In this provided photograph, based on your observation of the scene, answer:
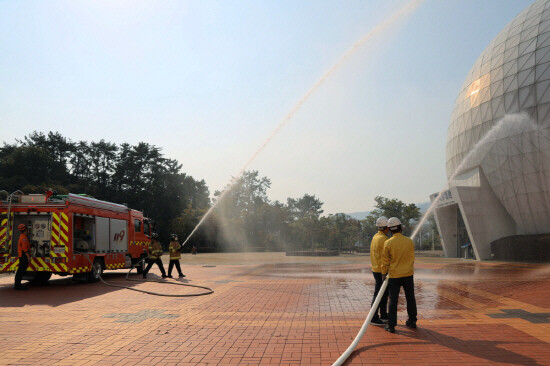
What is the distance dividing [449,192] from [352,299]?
24630 mm

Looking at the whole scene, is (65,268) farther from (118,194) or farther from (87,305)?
(118,194)

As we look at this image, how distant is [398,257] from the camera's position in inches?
257

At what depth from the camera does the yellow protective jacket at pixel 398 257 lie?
6.52 m

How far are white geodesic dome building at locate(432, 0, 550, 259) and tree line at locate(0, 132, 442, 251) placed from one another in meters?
21.3

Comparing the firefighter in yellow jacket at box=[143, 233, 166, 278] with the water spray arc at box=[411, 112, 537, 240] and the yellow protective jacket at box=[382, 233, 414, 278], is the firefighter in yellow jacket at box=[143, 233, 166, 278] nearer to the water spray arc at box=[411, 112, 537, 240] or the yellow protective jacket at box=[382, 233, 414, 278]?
the yellow protective jacket at box=[382, 233, 414, 278]

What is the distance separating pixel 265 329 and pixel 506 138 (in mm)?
26090

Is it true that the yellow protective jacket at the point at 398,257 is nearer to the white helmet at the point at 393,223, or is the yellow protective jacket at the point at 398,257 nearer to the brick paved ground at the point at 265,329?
the white helmet at the point at 393,223

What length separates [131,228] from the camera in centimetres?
1714

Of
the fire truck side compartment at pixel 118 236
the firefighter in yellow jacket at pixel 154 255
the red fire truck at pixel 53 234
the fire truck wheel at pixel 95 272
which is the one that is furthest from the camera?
the fire truck side compartment at pixel 118 236

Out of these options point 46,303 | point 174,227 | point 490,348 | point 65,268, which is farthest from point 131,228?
point 174,227

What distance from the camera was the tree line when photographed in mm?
54438

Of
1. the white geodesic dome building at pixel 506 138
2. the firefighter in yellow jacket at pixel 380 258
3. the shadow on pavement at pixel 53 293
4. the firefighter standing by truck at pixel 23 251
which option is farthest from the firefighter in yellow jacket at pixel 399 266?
the white geodesic dome building at pixel 506 138

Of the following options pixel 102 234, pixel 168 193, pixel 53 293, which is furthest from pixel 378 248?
pixel 168 193

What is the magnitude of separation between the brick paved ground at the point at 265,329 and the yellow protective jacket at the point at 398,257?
0.93 meters
